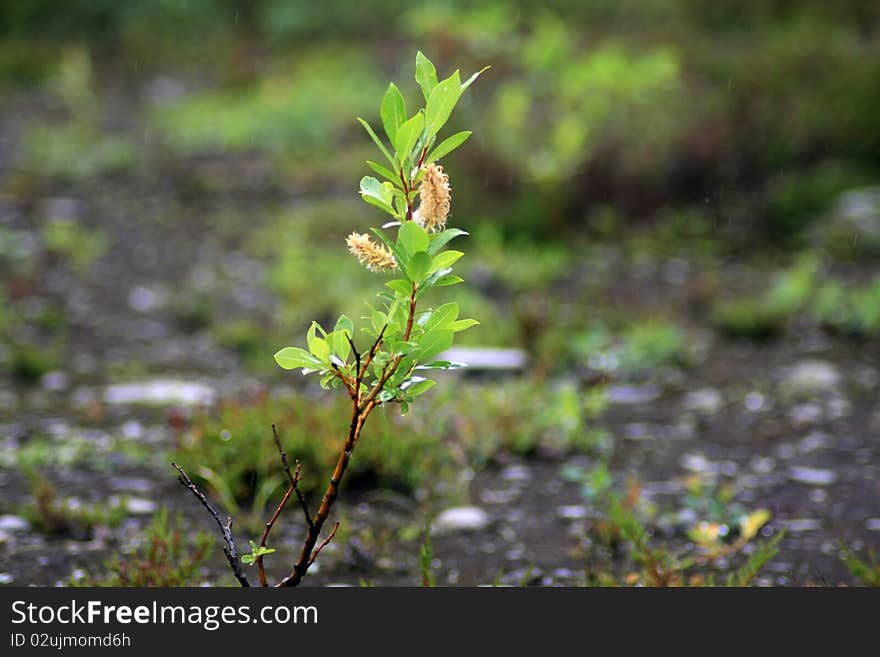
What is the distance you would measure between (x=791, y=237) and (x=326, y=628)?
22.5 feet

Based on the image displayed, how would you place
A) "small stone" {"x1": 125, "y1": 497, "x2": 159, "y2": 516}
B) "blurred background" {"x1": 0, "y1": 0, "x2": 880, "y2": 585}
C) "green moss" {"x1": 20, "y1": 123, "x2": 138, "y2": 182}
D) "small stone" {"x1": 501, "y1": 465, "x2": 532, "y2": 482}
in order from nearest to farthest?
1. "blurred background" {"x1": 0, "y1": 0, "x2": 880, "y2": 585}
2. "small stone" {"x1": 125, "y1": 497, "x2": 159, "y2": 516}
3. "small stone" {"x1": 501, "y1": 465, "x2": 532, "y2": 482}
4. "green moss" {"x1": 20, "y1": 123, "x2": 138, "y2": 182}

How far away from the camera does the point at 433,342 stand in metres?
2.05

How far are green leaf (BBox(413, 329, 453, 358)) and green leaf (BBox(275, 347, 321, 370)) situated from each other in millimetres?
217

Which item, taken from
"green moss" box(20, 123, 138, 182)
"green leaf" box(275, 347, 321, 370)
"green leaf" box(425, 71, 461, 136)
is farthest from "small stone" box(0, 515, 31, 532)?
"green moss" box(20, 123, 138, 182)

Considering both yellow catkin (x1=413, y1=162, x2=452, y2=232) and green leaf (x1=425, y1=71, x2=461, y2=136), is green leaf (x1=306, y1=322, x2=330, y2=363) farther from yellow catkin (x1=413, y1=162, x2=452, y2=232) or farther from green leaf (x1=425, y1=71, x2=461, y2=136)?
green leaf (x1=425, y1=71, x2=461, y2=136)

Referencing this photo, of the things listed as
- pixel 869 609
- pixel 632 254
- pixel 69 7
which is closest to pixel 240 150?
pixel 632 254

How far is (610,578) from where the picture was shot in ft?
9.75

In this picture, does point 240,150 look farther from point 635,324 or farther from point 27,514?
point 27,514

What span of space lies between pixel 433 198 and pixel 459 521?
1.96m

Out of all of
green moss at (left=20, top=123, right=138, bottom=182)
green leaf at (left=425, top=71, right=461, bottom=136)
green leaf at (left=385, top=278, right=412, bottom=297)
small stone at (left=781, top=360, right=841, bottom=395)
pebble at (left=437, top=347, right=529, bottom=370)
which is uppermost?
green moss at (left=20, top=123, right=138, bottom=182)

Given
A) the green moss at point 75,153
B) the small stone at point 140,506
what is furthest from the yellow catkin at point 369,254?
the green moss at point 75,153

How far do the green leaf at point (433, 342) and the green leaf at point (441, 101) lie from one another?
0.41 metres

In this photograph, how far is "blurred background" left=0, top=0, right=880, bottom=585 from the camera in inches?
137

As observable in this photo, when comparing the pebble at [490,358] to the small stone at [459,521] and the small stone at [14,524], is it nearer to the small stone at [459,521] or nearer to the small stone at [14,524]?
the small stone at [459,521]
